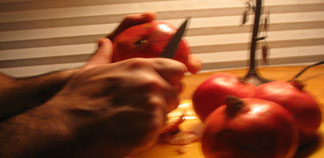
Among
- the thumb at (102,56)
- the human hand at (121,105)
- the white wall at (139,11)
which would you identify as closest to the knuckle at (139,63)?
the human hand at (121,105)

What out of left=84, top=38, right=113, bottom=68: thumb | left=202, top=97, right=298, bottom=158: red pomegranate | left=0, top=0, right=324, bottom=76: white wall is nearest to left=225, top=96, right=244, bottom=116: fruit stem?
left=202, top=97, right=298, bottom=158: red pomegranate

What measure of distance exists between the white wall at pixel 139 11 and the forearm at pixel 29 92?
765 mm

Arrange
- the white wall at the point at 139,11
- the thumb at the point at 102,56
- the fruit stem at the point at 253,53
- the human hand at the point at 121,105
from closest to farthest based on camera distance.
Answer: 1. the human hand at the point at 121,105
2. the thumb at the point at 102,56
3. the fruit stem at the point at 253,53
4. the white wall at the point at 139,11

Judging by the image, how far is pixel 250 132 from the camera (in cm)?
52

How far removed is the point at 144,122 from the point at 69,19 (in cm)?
110

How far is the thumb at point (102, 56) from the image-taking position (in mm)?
574

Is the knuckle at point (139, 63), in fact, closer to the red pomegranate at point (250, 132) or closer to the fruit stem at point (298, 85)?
the red pomegranate at point (250, 132)

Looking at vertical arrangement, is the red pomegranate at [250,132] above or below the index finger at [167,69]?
below

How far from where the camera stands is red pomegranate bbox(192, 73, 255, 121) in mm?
737

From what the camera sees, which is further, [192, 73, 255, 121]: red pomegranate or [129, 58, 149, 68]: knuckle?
[192, 73, 255, 121]: red pomegranate

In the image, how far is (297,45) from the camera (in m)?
1.56

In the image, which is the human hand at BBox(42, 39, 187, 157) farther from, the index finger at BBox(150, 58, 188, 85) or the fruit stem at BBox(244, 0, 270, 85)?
the fruit stem at BBox(244, 0, 270, 85)

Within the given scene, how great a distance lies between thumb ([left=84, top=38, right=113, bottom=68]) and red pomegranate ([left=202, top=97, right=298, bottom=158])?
0.26 metres

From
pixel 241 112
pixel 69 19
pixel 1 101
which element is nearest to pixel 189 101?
pixel 241 112
